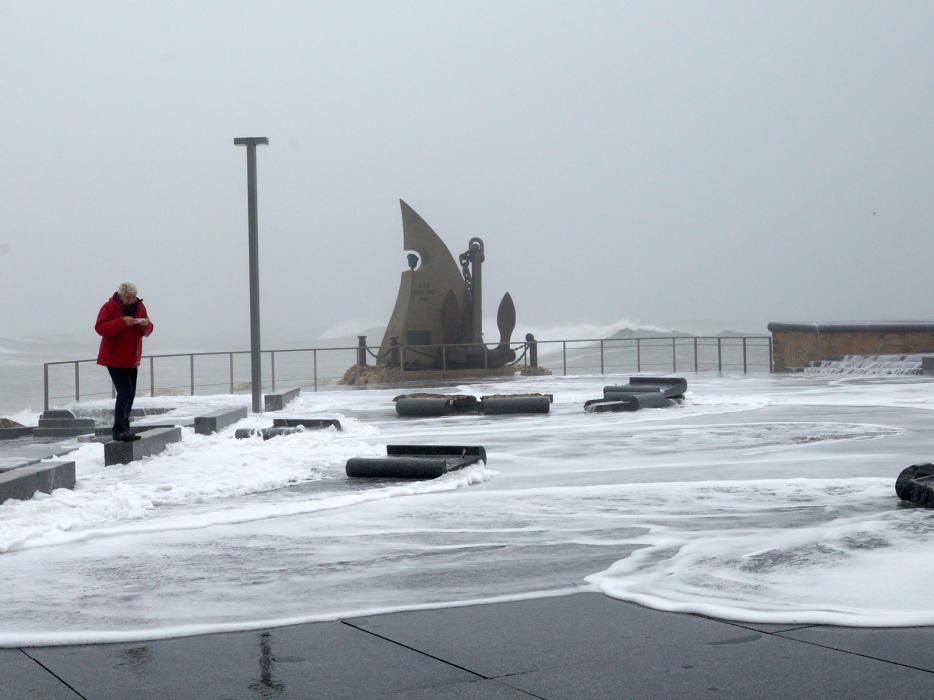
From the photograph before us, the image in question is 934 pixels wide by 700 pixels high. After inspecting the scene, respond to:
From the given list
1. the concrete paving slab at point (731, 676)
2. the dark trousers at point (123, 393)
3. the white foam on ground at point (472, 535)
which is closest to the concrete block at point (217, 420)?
the white foam on ground at point (472, 535)

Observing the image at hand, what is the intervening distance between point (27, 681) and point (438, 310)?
3308 centimetres

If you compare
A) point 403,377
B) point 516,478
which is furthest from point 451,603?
point 403,377

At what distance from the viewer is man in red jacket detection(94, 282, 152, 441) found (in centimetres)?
1081

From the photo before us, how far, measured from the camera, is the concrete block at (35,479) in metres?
7.76

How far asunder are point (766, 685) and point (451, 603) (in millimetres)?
1628

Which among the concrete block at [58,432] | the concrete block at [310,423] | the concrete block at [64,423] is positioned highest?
the concrete block at [310,423]

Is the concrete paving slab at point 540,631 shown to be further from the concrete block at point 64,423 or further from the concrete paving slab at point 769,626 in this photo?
the concrete block at point 64,423

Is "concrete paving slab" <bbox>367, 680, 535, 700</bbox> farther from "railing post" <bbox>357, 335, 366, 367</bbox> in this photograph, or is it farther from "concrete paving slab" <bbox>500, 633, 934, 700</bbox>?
"railing post" <bbox>357, 335, 366, 367</bbox>

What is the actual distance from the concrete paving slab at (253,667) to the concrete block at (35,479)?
13.0 ft

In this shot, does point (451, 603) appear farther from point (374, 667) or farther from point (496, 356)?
point (496, 356)

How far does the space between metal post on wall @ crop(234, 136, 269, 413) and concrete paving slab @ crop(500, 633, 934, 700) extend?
15154mm

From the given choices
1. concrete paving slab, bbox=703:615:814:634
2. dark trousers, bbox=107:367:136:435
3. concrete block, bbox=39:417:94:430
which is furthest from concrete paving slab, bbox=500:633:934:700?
concrete block, bbox=39:417:94:430

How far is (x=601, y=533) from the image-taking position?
654cm

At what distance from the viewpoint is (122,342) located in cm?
1093
